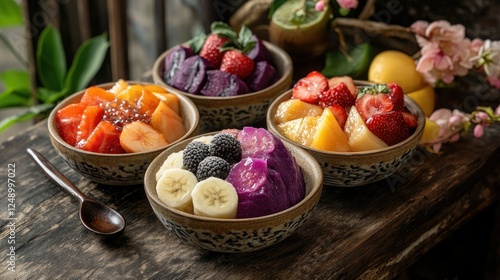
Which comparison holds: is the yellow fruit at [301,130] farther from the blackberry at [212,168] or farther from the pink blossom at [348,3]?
the pink blossom at [348,3]

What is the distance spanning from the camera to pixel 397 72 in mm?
1775

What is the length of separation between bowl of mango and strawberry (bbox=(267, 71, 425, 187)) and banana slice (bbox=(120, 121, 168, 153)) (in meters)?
0.24

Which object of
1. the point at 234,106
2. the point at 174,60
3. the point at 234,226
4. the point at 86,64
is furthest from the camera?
the point at 86,64

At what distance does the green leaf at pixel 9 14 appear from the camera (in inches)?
95.7

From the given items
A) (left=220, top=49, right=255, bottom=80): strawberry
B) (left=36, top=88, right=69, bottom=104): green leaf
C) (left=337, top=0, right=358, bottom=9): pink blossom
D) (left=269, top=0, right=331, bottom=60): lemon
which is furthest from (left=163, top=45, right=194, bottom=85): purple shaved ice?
(left=36, top=88, right=69, bottom=104): green leaf

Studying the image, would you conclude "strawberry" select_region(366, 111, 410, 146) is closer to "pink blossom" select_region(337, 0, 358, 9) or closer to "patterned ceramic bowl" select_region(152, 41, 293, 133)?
"patterned ceramic bowl" select_region(152, 41, 293, 133)

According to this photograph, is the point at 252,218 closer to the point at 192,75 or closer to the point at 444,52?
the point at 192,75

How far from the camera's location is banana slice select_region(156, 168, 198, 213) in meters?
1.24

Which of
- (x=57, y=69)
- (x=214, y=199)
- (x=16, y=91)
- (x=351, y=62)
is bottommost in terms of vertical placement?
(x=16, y=91)

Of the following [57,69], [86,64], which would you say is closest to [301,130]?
[86,64]

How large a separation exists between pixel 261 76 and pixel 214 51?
14cm

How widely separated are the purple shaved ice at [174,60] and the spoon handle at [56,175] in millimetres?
361

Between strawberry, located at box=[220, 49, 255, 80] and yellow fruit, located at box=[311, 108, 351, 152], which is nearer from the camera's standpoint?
yellow fruit, located at box=[311, 108, 351, 152]

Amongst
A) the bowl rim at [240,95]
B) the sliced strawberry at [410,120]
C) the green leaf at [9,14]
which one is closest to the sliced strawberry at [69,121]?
the bowl rim at [240,95]
